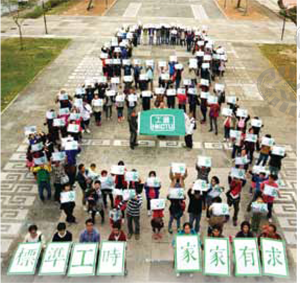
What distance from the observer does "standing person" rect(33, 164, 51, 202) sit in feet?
38.5

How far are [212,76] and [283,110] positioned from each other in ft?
17.9

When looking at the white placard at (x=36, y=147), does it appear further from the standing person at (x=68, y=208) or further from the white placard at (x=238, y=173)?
the white placard at (x=238, y=173)

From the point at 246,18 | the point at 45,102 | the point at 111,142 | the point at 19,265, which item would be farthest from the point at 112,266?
the point at 246,18

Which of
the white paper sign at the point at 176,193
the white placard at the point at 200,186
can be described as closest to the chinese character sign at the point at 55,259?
the white paper sign at the point at 176,193

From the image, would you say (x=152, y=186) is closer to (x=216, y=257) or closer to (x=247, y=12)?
(x=216, y=257)

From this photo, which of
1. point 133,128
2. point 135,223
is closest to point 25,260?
point 135,223

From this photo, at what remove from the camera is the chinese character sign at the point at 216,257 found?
8.44 m

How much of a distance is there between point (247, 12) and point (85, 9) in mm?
18920

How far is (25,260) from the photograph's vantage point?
8.64 meters

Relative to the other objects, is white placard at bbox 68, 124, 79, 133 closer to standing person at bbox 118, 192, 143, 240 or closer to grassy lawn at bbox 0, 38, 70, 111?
standing person at bbox 118, 192, 143, 240

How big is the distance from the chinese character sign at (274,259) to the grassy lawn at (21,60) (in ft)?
48.4

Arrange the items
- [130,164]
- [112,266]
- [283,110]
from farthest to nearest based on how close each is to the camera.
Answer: [283,110] → [130,164] → [112,266]

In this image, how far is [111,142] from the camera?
52.5ft

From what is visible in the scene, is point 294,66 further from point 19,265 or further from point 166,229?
point 19,265
